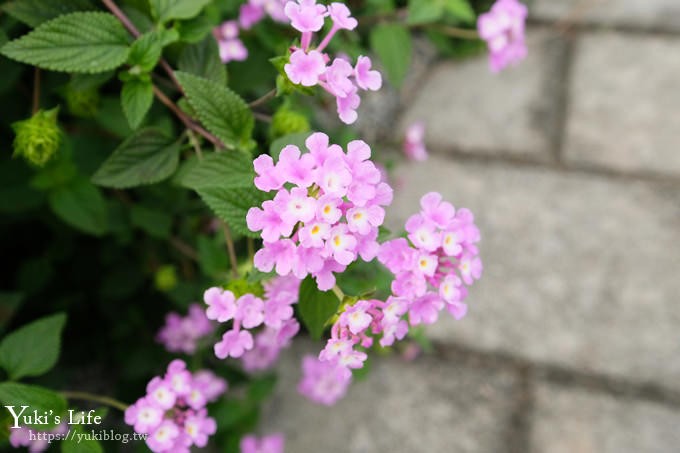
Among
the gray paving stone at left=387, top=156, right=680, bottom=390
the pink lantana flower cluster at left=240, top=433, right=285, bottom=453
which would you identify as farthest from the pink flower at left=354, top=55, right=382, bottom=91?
the gray paving stone at left=387, top=156, right=680, bottom=390

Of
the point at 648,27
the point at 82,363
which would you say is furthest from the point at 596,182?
the point at 82,363

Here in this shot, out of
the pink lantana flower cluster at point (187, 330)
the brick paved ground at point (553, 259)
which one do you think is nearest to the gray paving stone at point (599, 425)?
the brick paved ground at point (553, 259)

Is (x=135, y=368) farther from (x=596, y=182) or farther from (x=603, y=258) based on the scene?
(x=596, y=182)

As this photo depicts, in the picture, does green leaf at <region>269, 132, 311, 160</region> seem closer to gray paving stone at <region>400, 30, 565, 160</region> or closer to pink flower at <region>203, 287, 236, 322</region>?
pink flower at <region>203, 287, 236, 322</region>

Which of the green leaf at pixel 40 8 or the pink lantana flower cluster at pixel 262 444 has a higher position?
the green leaf at pixel 40 8

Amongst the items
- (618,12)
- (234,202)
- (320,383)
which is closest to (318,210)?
(234,202)

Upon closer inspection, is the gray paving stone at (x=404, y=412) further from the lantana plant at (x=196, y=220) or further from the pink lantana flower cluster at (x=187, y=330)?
the pink lantana flower cluster at (x=187, y=330)

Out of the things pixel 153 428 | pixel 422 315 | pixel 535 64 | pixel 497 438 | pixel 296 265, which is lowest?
pixel 497 438
